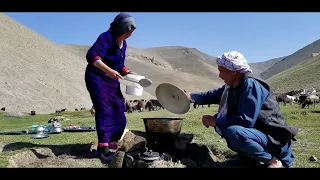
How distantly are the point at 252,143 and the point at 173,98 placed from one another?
184cm

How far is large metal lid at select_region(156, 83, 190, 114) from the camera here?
5.57m

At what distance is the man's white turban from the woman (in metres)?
1.91

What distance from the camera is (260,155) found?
4.39m

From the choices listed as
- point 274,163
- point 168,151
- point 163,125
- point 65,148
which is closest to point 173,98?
point 163,125

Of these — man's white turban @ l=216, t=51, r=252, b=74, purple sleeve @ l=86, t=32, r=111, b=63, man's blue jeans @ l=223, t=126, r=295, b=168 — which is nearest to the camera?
man's blue jeans @ l=223, t=126, r=295, b=168

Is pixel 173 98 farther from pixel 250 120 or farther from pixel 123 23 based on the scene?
pixel 250 120

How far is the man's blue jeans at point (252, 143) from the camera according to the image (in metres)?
4.27

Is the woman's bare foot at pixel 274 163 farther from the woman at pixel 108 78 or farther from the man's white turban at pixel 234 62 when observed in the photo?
the woman at pixel 108 78

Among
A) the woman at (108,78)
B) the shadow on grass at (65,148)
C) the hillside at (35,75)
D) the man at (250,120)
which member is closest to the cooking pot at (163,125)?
the woman at (108,78)

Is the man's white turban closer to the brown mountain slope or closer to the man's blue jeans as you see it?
the man's blue jeans

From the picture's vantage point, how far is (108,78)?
6.32 metres

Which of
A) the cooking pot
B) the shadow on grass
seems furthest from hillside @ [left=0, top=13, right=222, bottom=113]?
the cooking pot
